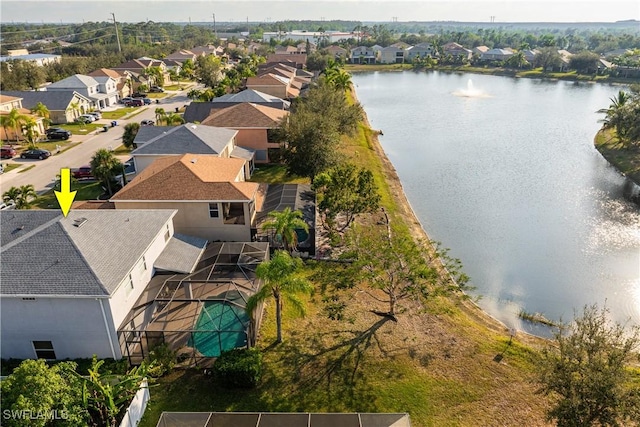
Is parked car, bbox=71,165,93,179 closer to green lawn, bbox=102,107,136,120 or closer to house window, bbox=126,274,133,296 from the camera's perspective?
house window, bbox=126,274,133,296

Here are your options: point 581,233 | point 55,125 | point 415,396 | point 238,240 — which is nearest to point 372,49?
point 55,125

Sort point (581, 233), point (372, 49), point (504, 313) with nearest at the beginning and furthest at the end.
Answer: point (504, 313) < point (581, 233) < point (372, 49)

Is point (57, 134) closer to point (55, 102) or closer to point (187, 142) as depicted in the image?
point (55, 102)

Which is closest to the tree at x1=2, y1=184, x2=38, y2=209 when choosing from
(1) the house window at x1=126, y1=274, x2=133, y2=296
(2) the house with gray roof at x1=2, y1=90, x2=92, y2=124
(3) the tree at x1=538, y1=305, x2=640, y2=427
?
(1) the house window at x1=126, y1=274, x2=133, y2=296

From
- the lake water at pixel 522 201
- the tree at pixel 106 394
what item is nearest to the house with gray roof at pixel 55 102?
the lake water at pixel 522 201

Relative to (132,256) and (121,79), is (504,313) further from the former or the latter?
(121,79)
